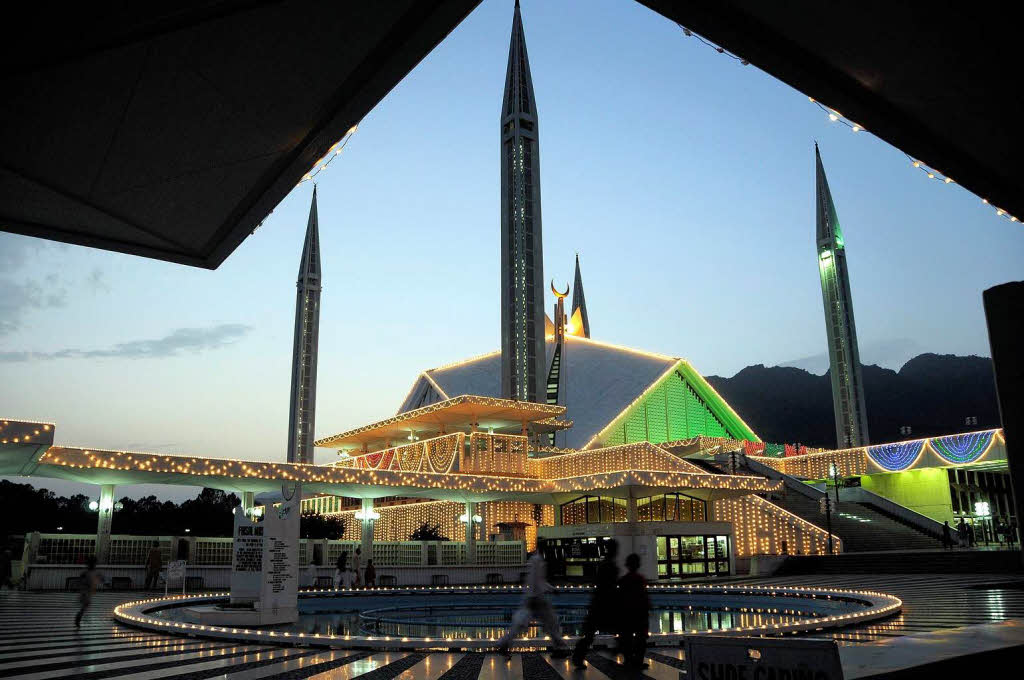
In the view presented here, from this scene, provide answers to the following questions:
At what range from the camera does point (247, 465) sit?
84.6ft

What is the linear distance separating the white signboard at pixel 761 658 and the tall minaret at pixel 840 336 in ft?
173

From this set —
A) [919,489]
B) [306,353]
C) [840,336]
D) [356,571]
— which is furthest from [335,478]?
[840,336]

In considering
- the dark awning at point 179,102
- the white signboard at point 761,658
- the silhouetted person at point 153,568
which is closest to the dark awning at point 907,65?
the dark awning at point 179,102

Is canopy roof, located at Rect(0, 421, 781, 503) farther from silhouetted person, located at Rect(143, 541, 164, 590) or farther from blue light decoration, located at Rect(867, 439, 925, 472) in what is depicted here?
blue light decoration, located at Rect(867, 439, 925, 472)

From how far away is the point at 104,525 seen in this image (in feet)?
80.8

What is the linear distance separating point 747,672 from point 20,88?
4292mm

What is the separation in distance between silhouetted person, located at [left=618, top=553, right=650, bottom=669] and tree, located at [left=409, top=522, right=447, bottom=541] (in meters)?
24.6

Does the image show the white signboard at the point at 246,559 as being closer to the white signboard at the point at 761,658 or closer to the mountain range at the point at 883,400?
the white signboard at the point at 761,658

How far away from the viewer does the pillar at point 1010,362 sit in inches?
131

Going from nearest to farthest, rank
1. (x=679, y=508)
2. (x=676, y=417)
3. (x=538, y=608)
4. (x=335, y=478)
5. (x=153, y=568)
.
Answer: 1. (x=538, y=608)
2. (x=153, y=568)
3. (x=335, y=478)
4. (x=679, y=508)
5. (x=676, y=417)

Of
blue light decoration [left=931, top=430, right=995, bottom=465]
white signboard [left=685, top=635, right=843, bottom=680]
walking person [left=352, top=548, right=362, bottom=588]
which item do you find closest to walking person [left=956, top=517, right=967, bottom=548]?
blue light decoration [left=931, top=430, right=995, bottom=465]

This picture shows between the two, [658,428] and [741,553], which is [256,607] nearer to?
[741,553]

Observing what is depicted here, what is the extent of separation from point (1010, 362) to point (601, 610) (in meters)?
5.77

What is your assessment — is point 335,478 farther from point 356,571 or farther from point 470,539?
point 470,539
